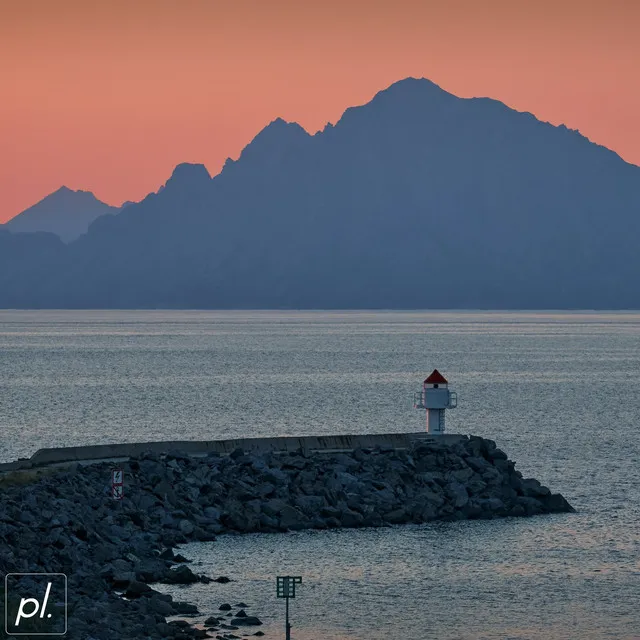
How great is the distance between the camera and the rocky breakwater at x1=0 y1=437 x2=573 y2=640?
2809cm

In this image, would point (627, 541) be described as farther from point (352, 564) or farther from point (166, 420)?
point (166, 420)

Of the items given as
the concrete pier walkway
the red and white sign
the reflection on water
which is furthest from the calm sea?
the concrete pier walkway

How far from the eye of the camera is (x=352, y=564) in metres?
34.5

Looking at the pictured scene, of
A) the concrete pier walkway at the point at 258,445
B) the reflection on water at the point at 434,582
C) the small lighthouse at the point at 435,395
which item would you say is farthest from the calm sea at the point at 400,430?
the concrete pier walkway at the point at 258,445

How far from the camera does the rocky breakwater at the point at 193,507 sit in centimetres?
2809

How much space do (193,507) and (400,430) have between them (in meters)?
32.9

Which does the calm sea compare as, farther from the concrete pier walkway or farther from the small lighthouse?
the concrete pier walkway

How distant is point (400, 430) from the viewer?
2788 inches

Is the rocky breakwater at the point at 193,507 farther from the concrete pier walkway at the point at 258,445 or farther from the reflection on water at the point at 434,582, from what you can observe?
the concrete pier walkway at the point at 258,445

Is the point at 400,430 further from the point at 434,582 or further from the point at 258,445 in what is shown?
the point at 434,582

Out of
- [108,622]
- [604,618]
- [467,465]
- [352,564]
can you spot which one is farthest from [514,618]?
[467,465]

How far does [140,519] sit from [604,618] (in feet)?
44.1

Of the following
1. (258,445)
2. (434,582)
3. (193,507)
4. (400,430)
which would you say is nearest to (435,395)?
(258,445)

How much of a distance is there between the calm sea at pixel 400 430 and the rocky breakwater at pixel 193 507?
1.02 metres
